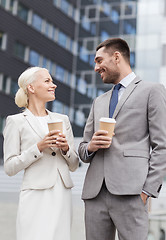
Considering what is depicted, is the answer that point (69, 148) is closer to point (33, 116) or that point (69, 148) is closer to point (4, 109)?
point (33, 116)

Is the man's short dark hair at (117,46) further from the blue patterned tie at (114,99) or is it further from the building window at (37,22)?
the building window at (37,22)

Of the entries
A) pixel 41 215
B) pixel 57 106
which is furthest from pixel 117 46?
pixel 57 106

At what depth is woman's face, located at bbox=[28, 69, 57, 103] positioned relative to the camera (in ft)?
7.29

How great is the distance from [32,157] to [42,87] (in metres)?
0.37

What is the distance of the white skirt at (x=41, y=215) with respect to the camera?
6.82 feet

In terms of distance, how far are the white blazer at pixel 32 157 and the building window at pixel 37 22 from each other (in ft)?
50.5

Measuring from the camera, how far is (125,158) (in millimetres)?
1911

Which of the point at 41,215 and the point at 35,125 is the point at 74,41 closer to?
the point at 35,125

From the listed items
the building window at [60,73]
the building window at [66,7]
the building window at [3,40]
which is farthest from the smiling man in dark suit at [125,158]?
the building window at [66,7]

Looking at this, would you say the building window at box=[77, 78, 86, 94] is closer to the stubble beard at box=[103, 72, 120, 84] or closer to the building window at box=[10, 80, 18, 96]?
the building window at box=[10, 80, 18, 96]

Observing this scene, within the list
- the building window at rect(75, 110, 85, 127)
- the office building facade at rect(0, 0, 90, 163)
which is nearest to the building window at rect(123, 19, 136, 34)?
the office building facade at rect(0, 0, 90, 163)

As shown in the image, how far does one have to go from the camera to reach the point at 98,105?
211 cm

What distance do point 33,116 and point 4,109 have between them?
43.6ft

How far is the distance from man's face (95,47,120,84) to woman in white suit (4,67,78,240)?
0.99 ft
